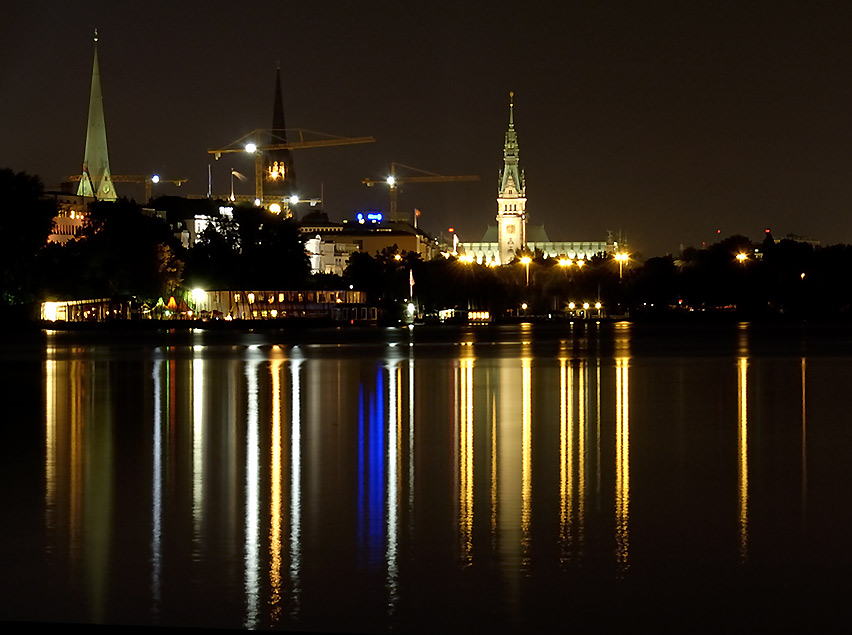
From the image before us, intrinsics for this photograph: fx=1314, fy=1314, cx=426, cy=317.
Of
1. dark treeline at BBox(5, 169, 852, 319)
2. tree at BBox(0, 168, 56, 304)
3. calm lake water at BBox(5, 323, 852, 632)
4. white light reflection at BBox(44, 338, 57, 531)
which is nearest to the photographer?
calm lake water at BBox(5, 323, 852, 632)

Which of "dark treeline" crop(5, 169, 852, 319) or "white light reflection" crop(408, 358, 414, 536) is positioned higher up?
"dark treeline" crop(5, 169, 852, 319)

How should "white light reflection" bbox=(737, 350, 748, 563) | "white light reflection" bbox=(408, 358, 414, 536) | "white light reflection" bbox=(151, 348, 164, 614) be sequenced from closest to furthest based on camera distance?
"white light reflection" bbox=(151, 348, 164, 614)
"white light reflection" bbox=(737, 350, 748, 563)
"white light reflection" bbox=(408, 358, 414, 536)

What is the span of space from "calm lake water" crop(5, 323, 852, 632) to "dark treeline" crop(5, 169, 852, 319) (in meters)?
72.4

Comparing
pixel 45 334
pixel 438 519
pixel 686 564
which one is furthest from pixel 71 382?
pixel 45 334

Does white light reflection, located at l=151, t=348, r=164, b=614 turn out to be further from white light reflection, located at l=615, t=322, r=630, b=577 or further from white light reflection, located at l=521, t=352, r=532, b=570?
white light reflection, located at l=615, t=322, r=630, b=577

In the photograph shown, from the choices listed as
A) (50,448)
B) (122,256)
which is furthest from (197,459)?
(122,256)

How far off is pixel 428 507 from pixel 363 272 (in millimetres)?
162553

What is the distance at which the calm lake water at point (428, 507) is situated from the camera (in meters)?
11.3

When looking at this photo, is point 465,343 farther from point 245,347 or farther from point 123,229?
point 123,229

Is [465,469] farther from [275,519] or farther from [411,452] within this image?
[275,519]

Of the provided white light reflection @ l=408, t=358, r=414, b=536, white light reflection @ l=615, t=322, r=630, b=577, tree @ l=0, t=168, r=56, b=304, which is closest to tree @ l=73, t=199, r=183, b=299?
tree @ l=0, t=168, r=56, b=304

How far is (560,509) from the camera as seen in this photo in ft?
50.7

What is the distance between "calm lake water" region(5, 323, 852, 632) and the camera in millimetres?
11258

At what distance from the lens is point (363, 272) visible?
178m
